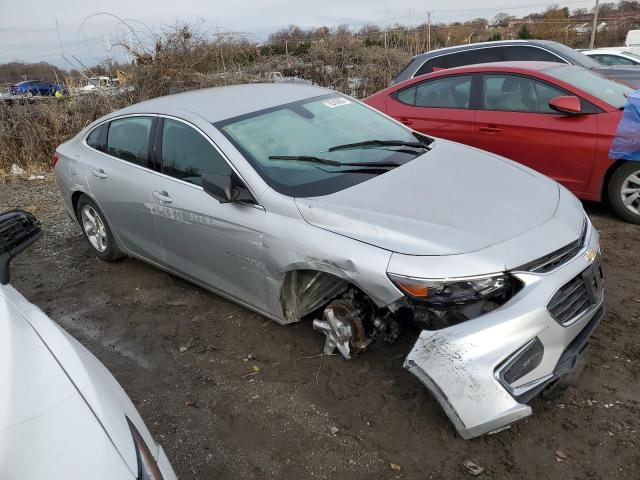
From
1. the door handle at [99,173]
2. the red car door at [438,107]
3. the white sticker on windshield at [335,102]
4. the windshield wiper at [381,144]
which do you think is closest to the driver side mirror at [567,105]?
the red car door at [438,107]

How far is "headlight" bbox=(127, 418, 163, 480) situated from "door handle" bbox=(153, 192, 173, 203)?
87.9 inches

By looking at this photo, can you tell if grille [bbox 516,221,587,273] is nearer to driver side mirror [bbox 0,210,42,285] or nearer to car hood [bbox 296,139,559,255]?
car hood [bbox 296,139,559,255]

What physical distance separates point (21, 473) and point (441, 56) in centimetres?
767

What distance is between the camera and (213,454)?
267 cm

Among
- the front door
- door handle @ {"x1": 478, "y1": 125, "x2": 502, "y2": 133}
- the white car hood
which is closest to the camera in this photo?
the white car hood

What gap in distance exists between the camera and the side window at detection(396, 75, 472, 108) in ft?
18.9

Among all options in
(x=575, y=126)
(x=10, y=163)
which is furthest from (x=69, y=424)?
(x=10, y=163)

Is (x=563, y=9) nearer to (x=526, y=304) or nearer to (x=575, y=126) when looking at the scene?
(x=575, y=126)

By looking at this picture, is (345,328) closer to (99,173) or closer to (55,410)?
(55,410)

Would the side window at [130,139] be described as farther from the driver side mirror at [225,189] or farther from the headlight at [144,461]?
the headlight at [144,461]

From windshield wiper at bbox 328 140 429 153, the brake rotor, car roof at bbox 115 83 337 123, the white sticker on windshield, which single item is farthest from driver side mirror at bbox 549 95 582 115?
the brake rotor

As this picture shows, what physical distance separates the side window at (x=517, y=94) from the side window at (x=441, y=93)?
239mm

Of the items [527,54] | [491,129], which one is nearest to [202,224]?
[491,129]

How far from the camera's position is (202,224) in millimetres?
3553
